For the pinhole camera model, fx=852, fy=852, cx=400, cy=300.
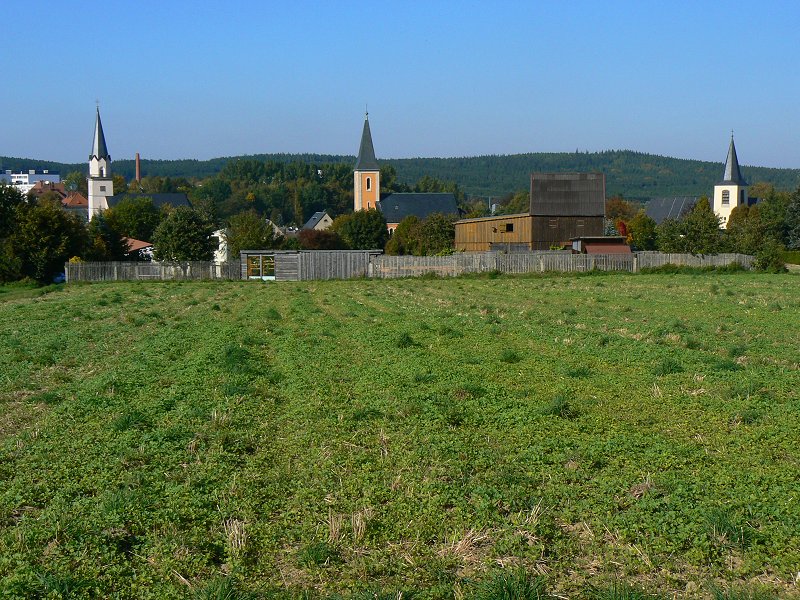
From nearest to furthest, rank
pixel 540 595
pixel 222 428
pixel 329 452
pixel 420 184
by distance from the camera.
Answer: pixel 540 595
pixel 329 452
pixel 222 428
pixel 420 184

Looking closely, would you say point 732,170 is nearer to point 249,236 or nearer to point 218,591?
point 249,236

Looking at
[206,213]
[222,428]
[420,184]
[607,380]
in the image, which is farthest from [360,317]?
[420,184]

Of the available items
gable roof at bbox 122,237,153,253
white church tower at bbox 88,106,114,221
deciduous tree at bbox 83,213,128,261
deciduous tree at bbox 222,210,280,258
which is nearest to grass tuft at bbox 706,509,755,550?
deciduous tree at bbox 83,213,128,261

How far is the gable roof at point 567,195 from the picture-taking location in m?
71.6

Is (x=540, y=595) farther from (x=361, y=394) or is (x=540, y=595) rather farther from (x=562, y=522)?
(x=361, y=394)

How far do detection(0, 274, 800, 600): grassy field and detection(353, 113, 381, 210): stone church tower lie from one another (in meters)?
127

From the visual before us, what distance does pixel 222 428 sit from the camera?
9.51m

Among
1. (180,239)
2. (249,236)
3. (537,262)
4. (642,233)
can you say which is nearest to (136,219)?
(249,236)

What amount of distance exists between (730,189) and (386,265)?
9254cm

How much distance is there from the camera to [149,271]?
204 ft

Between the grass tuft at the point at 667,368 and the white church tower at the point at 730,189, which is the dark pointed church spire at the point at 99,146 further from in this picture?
the grass tuft at the point at 667,368

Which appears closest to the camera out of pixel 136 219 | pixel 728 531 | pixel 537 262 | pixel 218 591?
pixel 218 591

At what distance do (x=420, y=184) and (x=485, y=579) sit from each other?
192 meters

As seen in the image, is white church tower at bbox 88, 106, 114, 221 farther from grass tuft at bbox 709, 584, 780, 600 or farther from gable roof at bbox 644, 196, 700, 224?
grass tuft at bbox 709, 584, 780, 600
